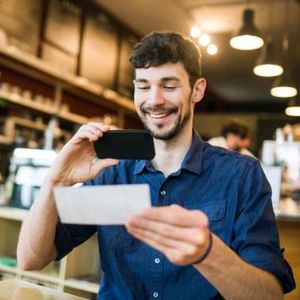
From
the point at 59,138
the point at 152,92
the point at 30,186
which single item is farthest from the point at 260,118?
the point at 152,92

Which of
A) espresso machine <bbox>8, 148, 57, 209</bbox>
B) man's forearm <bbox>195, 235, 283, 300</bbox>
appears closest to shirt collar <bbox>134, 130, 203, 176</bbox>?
man's forearm <bbox>195, 235, 283, 300</bbox>

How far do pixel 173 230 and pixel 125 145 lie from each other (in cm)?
45

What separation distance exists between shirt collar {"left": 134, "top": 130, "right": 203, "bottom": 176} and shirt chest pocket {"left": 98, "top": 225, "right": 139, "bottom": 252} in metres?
0.18

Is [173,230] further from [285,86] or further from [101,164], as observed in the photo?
[285,86]

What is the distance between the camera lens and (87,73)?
199 inches

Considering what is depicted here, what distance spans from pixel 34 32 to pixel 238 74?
172 inches

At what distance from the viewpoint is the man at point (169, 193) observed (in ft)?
3.70

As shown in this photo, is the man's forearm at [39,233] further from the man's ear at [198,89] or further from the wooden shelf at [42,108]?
the wooden shelf at [42,108]

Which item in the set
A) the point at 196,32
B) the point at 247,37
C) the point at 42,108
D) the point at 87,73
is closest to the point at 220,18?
the point at 196,32

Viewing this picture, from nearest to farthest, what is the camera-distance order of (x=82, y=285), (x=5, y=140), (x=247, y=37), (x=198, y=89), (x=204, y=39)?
(x=198, y=89)
(x=82, y=285)
(x=5, y=140)
(x=247, y=37)
(x=204, y=39)

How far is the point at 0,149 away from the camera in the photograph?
3.32 meters

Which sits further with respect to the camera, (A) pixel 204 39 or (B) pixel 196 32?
(A) pixel 204 39

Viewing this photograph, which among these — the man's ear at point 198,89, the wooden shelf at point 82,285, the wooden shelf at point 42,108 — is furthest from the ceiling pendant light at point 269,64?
the man's ear at point 198,89

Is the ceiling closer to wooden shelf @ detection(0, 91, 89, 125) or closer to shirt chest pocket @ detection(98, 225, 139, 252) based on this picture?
wooden shelf @ detection(0, 91, 89, 125)
